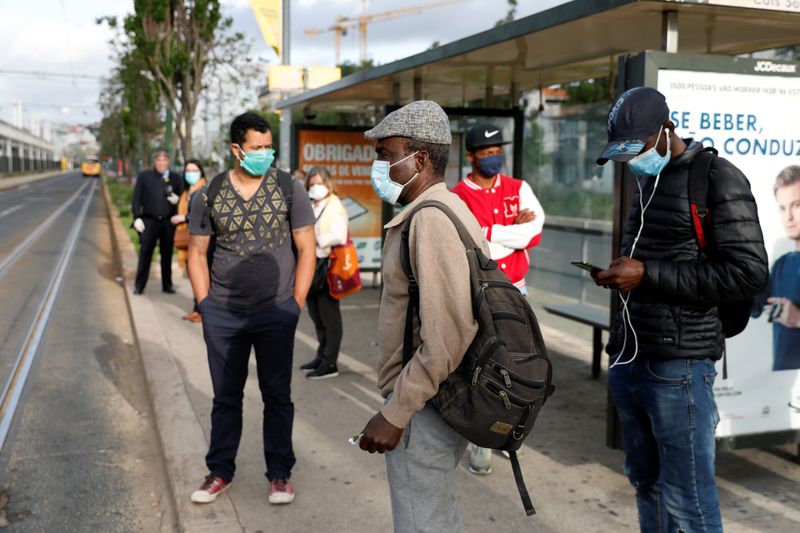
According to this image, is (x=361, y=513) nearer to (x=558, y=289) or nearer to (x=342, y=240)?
(x=342, y=240)

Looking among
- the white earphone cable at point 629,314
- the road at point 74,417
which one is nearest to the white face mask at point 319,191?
the road at point 74,417

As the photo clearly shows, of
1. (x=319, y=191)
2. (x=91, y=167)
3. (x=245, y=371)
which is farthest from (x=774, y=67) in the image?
(x=91, y=167)

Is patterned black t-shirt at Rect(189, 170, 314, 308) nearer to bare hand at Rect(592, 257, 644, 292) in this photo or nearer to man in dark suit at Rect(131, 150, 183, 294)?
bare hand at Rect(592, 257, 644, 292)

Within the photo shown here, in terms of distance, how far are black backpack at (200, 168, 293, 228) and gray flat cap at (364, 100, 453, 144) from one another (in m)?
1.79

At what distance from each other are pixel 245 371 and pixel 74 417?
2.39 m

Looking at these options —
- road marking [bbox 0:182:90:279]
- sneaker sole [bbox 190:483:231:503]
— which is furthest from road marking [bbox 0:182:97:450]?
sneaker sole [bbox 190:483:231:503]

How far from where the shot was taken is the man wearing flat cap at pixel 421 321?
2.21 meters

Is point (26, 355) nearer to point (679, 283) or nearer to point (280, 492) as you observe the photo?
point (280, 492)

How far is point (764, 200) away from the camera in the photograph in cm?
406

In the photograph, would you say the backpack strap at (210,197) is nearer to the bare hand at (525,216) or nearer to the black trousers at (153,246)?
the bare hand at (525,216)

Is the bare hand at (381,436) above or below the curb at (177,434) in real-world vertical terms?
above

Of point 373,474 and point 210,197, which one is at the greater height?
point 210,197

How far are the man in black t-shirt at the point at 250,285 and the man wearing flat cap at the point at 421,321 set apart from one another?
5.48 ft

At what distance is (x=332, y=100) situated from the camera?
10.1 metres
